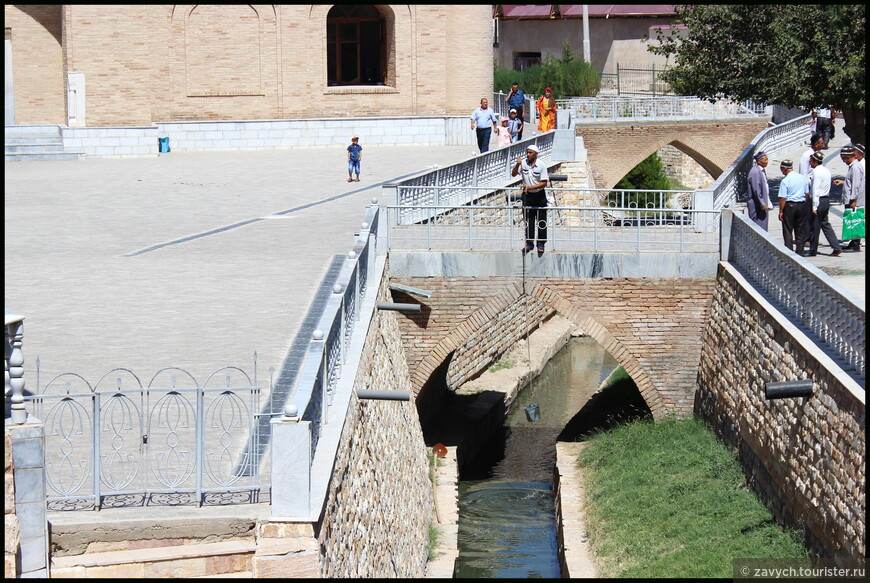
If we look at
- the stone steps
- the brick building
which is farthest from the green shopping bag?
the brick building

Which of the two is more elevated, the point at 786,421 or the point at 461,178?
the point at 461,178

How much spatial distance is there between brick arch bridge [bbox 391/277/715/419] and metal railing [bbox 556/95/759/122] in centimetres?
1831

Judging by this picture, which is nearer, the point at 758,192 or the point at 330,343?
the point at 330,343

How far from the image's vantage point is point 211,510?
755 cm

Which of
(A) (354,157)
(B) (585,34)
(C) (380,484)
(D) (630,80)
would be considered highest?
(B) (585,34)

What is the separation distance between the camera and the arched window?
104 feet

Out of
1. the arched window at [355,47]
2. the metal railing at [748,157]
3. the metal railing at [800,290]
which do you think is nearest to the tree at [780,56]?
the metal railing at [748,157]

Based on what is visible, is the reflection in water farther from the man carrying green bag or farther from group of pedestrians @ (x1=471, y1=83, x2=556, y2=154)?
the man carrying green bag

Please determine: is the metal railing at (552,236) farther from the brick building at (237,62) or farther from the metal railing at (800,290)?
the brick building at (237,62)

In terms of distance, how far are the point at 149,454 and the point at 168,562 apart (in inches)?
41.8

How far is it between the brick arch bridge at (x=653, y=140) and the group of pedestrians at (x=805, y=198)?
17345 millimetres

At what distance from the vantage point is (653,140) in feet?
115

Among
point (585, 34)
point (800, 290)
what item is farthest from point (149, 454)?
point (585, 34)

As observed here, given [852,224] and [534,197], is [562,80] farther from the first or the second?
[534,197]
